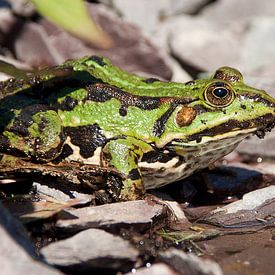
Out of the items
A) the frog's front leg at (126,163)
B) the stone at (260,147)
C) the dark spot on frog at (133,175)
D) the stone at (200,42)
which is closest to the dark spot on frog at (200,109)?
the frog's front leg at (126,163)

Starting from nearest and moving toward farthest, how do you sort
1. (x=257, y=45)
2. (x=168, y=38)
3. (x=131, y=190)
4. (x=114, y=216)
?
(x=114, y=216) < (x=131, y=190) < (x=168, y=38) < (x=257, y=45)

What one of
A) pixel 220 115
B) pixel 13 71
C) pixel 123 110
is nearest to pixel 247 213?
pixel 220 115

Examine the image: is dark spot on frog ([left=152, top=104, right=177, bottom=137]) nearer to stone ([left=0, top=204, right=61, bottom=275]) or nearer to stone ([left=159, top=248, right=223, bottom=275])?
stone ([left=159, top=248, right=223, bottom=275])

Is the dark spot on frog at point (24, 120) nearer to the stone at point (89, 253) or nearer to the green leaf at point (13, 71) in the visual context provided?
the stone at point (89, 253)

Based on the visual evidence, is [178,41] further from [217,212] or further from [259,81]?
[217,212]

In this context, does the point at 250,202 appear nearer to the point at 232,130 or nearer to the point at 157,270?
the point at 232,130

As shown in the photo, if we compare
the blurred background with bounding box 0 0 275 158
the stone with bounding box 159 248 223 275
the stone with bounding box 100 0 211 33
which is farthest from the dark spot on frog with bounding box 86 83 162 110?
the stone with bounding box 100 0 211 33
